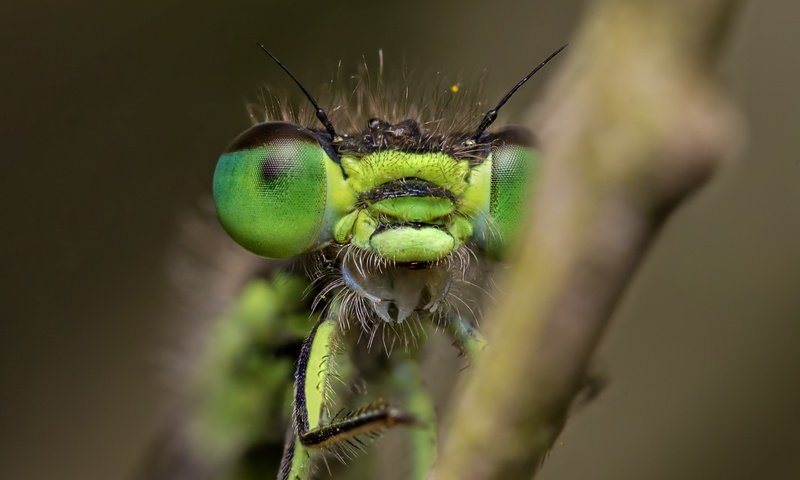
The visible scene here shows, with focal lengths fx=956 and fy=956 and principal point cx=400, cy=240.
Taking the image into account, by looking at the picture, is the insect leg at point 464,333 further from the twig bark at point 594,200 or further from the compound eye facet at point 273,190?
the twig bark at point 594,200

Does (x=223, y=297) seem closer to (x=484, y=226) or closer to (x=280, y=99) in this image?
(x=280, y=99)

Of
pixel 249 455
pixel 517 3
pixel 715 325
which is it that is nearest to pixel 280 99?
pixel 249 455

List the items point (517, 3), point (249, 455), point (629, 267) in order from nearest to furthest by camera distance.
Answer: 1. point (629, 267)
2. point (249, 455)
3. point (517, 3)

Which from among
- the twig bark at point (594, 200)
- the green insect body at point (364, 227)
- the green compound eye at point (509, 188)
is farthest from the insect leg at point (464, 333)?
the twig bark at point (594, 200)

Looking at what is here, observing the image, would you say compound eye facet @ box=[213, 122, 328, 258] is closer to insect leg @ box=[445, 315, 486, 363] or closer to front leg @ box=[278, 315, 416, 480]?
front leg @ box=[278, 315, 416, 480]

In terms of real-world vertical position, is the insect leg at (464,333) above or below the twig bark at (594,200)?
below

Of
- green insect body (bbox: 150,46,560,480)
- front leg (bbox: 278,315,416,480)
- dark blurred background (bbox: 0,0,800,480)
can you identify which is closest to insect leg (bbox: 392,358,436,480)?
green insect body (bbox: 150,46,560,480)

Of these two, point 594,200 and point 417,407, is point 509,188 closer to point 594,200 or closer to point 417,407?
point 417,407
